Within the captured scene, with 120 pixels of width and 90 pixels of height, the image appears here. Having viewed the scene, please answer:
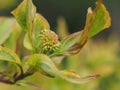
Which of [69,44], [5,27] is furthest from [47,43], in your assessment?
[5,27]

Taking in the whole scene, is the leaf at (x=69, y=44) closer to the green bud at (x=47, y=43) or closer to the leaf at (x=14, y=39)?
the green bud at (x=47, y=43)

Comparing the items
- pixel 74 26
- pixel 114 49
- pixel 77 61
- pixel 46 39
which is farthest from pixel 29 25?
pixel 74 26

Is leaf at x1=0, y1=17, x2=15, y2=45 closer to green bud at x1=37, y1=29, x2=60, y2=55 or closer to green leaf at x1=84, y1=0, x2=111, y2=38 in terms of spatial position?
green bud at x1=37, y1=29, x2=60, y2=55

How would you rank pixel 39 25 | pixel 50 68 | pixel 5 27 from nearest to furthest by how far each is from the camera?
pixel 50 68
pixel 39 25
pixel 5 27

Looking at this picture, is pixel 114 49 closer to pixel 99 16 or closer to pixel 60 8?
pixel 99 16

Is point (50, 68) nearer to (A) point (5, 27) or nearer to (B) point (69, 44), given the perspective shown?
(B) point (69, 44)

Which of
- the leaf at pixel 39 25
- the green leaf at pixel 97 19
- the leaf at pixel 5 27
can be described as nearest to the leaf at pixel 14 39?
the leaf at pixel 5 27
